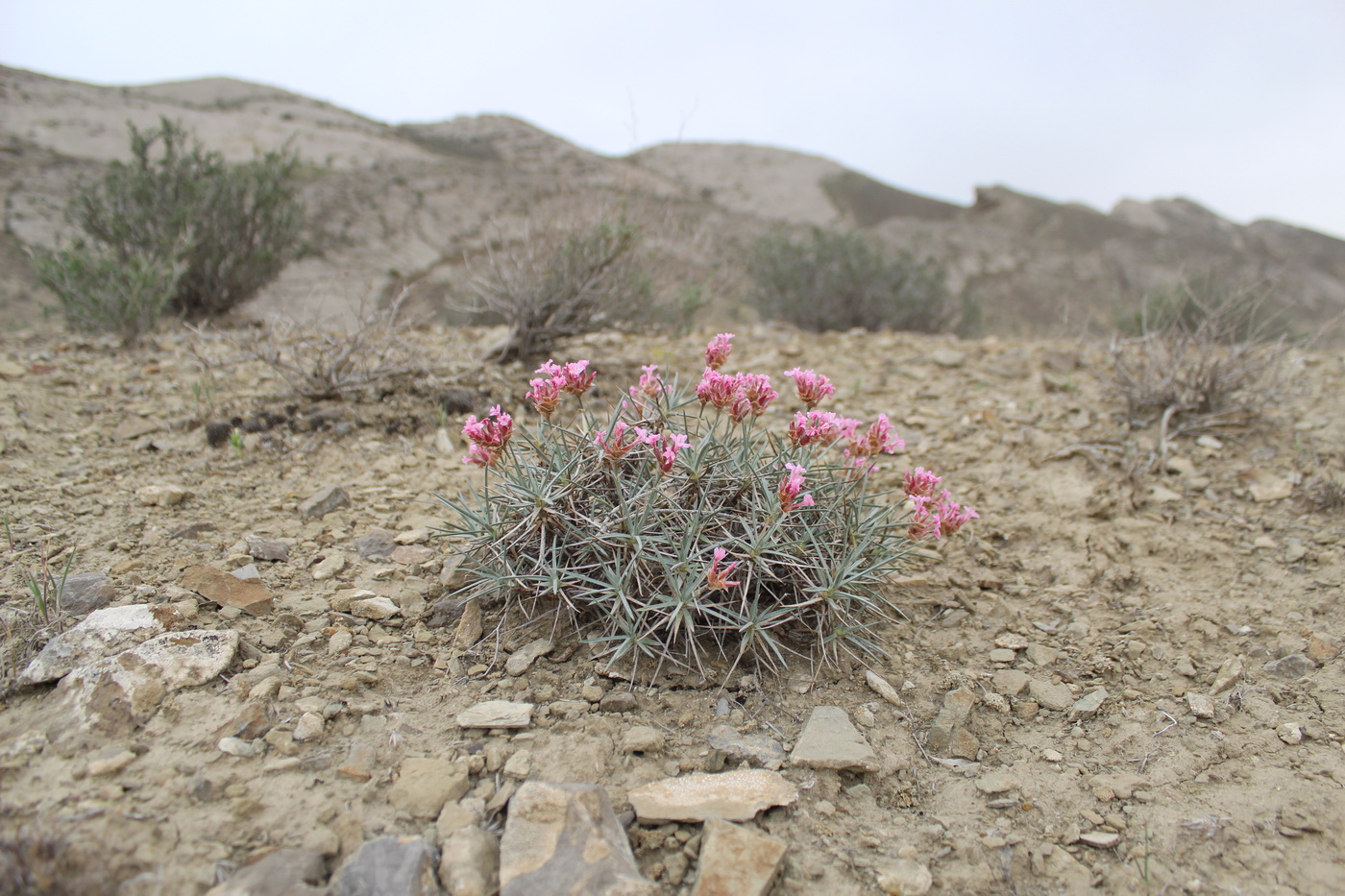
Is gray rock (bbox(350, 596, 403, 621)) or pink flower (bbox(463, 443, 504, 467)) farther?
gray rock (bbox(350, 596, 403, 621))

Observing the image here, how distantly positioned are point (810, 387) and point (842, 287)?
5.19 metres

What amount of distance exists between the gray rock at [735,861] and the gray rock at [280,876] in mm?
754

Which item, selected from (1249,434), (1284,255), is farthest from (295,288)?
(1284,255)

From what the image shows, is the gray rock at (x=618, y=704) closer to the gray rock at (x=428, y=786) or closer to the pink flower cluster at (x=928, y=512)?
the gray rock at (x=428, y=786)

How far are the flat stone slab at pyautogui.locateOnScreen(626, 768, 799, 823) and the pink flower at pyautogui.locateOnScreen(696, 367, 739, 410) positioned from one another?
3.39 ft

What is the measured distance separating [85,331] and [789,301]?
557 centimetres

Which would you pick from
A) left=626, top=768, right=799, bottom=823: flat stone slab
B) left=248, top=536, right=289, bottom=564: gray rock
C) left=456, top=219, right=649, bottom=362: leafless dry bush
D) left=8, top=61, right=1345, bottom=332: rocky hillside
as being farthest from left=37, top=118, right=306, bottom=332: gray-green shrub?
left=626, top=768, right=799, bottom=823: flat stone slab

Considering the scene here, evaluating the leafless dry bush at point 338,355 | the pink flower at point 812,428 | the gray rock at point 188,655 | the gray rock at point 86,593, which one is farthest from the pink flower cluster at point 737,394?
the leafless dry bush at point 338,355

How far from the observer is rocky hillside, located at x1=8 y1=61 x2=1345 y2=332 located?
7.38m

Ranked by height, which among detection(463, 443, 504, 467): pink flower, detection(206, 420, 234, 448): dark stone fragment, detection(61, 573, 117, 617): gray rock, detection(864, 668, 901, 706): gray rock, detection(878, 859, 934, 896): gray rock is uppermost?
detection(463, 443, 504, 467): pink flower

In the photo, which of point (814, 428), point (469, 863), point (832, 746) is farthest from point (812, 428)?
point (469, 863)

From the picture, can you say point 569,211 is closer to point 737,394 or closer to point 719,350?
point 719,350

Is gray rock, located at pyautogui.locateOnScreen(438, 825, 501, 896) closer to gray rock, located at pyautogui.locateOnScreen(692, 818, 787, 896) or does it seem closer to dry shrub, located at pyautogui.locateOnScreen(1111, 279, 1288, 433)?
gray rock, located at pyautogui.locateOnScreen(692, 818, 787, 896)

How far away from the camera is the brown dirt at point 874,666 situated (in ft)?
5.43
